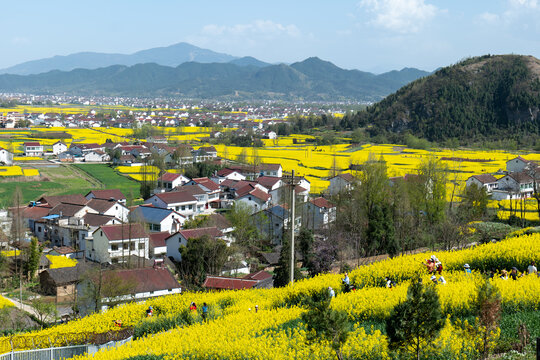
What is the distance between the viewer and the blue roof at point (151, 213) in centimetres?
3278

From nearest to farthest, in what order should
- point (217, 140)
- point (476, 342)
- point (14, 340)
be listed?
point (476, 342), point (14, 340), point (217, 140)

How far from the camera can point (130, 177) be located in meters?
53.3

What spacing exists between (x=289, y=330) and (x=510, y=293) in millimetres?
3986

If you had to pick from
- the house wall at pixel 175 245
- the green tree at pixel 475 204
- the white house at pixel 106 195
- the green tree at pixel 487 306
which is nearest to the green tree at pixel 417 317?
the green tree at pixel 487 306

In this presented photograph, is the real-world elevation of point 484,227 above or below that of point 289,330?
below

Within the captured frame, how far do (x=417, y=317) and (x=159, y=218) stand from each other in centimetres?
2797

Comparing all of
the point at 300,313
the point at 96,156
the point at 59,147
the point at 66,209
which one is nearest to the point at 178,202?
the point at 66,209

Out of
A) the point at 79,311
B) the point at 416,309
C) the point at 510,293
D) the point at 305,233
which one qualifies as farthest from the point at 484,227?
the point at 416,309

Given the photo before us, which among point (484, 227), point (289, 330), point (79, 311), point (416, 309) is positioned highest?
point (416, 309)

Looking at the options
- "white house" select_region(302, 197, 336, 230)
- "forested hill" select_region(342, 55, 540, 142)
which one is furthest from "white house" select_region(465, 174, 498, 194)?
"forested hill" select_region(342, 55, 540, 142)

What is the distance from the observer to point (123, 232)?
89.6 feet

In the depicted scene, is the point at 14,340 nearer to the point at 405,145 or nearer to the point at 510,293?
the point at 510,293

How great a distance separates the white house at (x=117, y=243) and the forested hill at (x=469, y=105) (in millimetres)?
59411

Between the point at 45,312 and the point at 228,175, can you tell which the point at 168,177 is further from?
the point at 45,312
